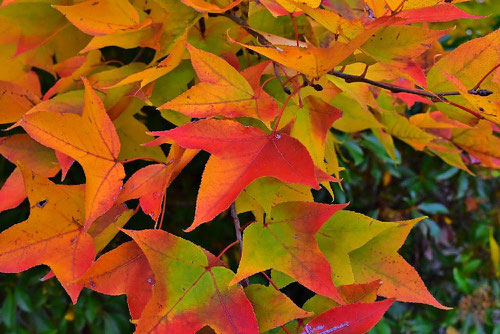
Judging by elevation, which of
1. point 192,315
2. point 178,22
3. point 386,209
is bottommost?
point 386,209

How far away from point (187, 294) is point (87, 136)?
155 mm

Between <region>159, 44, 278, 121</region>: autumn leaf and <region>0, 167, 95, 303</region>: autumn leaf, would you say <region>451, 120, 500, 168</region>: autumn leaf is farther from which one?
<region>0, 167, 95, 303</region>: autumn leaf

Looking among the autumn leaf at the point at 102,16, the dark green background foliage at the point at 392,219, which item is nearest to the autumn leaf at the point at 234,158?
the autumn leaf at the point at 102,16

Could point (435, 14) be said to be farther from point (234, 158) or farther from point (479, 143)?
point (479, 143)

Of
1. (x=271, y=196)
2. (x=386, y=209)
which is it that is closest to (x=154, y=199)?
(x=271, y=196)

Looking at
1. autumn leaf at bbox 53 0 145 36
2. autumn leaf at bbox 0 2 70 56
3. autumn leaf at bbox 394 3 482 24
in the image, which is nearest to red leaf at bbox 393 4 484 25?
autumn leaf at bbox 394 3 482 24

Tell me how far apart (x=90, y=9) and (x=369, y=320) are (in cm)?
32

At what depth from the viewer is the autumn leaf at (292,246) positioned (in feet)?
1.16

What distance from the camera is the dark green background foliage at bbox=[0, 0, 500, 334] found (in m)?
0.82

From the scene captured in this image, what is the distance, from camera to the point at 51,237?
0.43 metres

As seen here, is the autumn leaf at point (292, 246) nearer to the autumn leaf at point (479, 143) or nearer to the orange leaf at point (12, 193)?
the orange leaf at point (12, 193)

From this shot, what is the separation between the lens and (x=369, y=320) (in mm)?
346

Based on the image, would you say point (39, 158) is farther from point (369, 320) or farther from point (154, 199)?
point (369, 320)

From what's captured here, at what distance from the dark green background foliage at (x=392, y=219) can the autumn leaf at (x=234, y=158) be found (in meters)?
0.33
